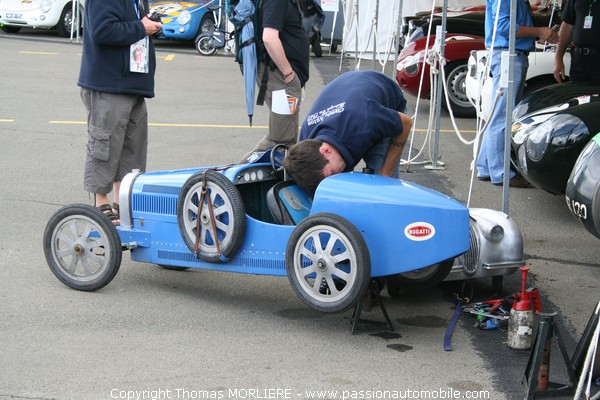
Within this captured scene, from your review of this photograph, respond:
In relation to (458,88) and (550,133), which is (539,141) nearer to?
(550,133)

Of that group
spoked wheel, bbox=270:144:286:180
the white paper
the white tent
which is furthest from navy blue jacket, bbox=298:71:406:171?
the white tent

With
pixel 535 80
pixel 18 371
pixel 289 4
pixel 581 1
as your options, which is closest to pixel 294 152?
pixel 18 371

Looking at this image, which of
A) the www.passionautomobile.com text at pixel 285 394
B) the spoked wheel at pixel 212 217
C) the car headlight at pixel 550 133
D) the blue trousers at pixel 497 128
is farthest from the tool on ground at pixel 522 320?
the blue trousers at pixel 497 128

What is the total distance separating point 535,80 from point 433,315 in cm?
588

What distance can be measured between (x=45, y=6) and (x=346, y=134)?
51.9 feet

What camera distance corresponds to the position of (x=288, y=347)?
4.58 m

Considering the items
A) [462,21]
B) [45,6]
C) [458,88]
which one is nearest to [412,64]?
[458,88]

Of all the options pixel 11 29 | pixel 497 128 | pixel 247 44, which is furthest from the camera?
pixel 11 29

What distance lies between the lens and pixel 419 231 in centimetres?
441

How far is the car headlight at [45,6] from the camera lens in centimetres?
1911

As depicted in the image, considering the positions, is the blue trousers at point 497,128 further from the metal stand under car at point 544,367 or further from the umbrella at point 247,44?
the metal stand under car at point 544,367

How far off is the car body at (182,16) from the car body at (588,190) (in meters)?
14.6

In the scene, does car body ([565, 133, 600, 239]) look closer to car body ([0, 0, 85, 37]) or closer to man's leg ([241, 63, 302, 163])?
man's leg ([241, 63, 302, 163])

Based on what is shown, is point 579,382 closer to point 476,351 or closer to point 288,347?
point 476,351
